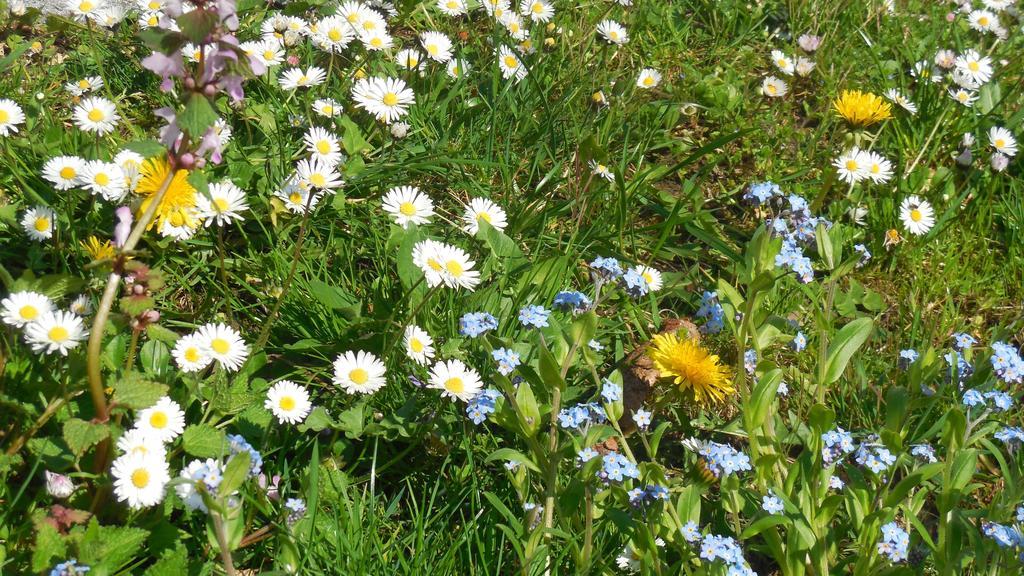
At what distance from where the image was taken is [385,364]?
6.75ft

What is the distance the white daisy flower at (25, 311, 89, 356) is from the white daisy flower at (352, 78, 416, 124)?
1076 mm

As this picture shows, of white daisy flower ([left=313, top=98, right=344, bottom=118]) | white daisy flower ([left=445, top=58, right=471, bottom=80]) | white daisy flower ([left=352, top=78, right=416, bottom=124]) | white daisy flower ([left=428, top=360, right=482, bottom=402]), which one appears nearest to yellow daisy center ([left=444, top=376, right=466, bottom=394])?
white daisy flower ([left=428, top=360, right=482, bottom=402])

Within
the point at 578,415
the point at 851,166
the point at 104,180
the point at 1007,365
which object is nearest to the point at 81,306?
the point at 104,180

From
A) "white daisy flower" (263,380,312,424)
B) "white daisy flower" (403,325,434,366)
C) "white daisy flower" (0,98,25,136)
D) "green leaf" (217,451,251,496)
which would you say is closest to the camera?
"green leaf" (217,451,251,496)

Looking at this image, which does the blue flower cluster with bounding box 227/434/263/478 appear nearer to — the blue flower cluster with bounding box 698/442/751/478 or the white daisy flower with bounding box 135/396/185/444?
the white daisy flower with bounding box 135/396/185/444

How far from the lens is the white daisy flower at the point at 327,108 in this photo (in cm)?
266

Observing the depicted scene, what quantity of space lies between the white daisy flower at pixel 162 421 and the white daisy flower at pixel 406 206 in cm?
79

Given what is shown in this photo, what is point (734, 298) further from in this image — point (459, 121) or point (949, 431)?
point (459, 121)

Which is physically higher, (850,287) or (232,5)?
(850,287)

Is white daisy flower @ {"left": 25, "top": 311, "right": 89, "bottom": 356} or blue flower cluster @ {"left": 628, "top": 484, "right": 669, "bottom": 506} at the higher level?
white daisy flower @ {"left": 25, "top": 311, "right": 89, "bottom": 356}

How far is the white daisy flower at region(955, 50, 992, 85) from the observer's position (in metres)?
3.33

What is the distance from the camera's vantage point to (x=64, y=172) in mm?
2184

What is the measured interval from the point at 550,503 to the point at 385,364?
0.47 m

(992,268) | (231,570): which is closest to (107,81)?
(231,570)
